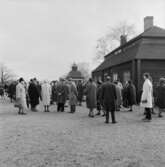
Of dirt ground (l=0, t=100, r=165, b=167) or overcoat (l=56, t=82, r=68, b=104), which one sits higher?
overcoat (l=56, t=82, r=68, b=104)

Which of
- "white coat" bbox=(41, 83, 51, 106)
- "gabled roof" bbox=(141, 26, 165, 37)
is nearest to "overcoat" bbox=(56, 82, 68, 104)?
"white coat" bbox=(41, 83, 51, 106)

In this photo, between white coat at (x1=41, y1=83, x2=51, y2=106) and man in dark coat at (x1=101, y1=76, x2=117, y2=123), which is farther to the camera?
white coat at (x1=41, y1=83, x2=51, y2=106)

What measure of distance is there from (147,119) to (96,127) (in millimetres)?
3102

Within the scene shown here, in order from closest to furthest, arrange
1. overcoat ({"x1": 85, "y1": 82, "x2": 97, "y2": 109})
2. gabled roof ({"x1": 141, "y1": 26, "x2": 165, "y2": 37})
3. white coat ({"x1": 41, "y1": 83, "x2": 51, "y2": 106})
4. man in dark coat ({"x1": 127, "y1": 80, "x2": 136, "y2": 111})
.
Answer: overcoat ({"x1": 85, "y1": 82, "x2": 97, "y2": 109}) → man in dark coat ({"x1": 127, "y1": 80, "x2": 136, "y2": 111}) → white coat ({"x1": 41, "y1": 83, "x2": 51, "y2": 106}) → gabled roof ({"x1": 141, "y1": 26, "x2": 165, "y2": 37})

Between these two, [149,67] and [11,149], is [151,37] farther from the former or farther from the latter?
[11,149]

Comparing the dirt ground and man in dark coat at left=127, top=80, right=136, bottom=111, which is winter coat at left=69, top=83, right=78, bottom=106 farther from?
the dirt ground

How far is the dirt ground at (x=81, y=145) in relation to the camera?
236 inches

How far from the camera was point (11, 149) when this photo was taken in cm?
711

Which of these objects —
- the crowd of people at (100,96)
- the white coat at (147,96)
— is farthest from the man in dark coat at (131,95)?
the white coat at (147,96)

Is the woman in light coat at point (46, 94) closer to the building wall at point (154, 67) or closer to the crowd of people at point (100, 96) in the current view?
the crowd of people at point (100, 96)

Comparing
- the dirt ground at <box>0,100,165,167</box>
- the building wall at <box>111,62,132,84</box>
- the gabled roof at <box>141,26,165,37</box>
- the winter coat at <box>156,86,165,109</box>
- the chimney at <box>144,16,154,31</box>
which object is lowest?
the dirt ground at <box>0,100,165,167</box>

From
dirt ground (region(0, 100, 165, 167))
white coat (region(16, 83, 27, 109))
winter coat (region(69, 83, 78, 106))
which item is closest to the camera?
dirt ground (region(0, 100, 165, 167))

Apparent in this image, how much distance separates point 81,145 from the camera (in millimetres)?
7480

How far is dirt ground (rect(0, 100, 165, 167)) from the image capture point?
599 cm
